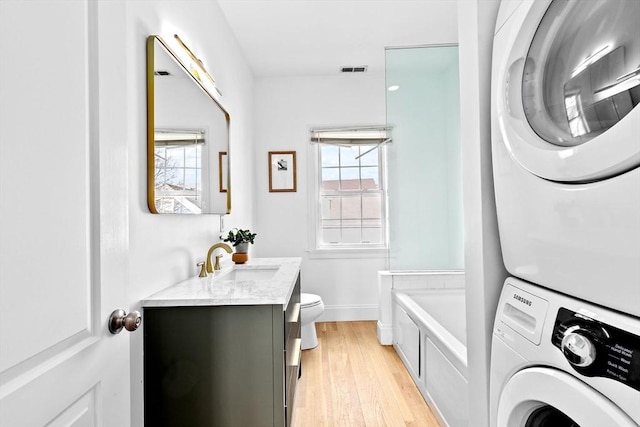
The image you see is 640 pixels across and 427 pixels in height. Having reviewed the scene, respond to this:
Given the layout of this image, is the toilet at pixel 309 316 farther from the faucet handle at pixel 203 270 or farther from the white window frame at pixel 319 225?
the faucet handle at pixel 203 270

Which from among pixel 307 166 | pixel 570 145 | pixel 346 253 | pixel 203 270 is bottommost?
pixel 346 253

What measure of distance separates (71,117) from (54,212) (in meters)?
0.20

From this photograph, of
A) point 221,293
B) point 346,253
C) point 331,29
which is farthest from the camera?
point 346,253

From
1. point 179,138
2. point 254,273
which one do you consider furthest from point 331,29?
point 254,273

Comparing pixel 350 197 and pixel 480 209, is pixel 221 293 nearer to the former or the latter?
pixel 480 209

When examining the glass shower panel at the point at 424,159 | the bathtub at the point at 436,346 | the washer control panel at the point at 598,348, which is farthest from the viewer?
the glass shower panel at the point at 424,159

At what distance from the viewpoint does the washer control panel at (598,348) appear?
54 cm

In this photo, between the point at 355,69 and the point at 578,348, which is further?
the point at 355,69

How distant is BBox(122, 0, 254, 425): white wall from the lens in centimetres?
138

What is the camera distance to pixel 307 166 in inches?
151

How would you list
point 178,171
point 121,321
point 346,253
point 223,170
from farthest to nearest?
1. point 346,253
2. point 223,170
3. point 178,171
4. point 121,321

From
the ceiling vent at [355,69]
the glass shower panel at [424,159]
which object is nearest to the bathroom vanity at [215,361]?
the glass shower panel at [424,159]

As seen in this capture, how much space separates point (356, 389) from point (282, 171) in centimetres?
226

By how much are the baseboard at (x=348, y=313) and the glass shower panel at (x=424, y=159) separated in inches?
44.6
